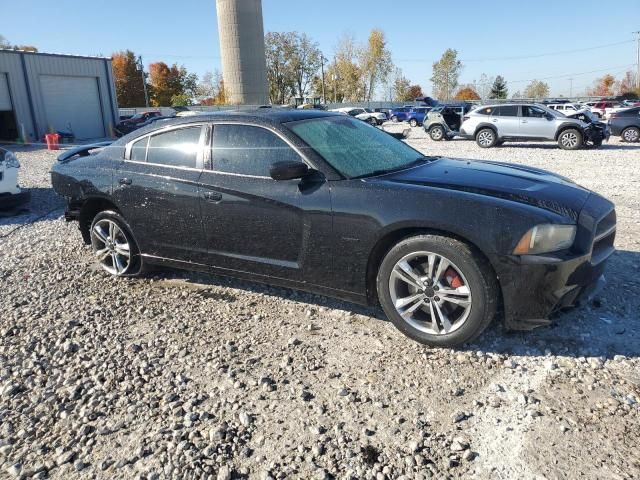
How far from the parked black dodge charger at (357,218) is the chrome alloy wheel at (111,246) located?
0.04 meters

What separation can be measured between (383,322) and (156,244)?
2194mm

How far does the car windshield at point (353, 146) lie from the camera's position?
3871 millimetres

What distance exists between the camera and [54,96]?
1107 inches

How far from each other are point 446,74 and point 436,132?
2747 inches

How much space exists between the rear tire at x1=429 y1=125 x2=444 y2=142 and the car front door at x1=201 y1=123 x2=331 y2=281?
19.2 metres

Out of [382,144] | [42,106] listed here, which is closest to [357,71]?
[42,106]

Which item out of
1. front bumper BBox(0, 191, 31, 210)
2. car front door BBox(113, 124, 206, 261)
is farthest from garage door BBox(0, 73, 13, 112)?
car front door BBox(113, 124, 206, 261)

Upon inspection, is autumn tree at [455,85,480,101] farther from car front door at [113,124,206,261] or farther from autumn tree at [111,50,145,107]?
car front door at [113,124,206,261]

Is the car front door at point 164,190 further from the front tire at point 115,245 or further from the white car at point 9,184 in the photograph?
the white car at point 9,184

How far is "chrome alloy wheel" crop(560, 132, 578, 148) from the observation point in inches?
638

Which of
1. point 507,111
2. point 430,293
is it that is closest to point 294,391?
point 430,293

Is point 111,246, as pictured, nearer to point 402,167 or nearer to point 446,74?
point 402,167

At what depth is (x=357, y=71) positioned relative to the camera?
8612 centimetres

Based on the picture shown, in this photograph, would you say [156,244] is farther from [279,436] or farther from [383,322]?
[279,436]
